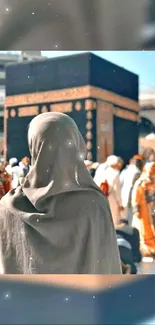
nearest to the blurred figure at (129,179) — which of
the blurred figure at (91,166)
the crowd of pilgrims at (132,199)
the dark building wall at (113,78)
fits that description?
the crowd of pilgrims at (132,199)

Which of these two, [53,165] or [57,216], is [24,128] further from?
[57,216]

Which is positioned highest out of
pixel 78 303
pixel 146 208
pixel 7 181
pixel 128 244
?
pixel 7 181

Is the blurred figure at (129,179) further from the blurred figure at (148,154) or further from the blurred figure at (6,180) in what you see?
the blurred figure at (6,180)

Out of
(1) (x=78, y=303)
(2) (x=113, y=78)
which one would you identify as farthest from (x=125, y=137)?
(1) (x=78, y=303)

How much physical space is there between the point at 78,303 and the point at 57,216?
0.30 metres

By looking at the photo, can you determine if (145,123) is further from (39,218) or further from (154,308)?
(154,308)

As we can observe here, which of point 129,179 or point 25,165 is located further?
point 129,179

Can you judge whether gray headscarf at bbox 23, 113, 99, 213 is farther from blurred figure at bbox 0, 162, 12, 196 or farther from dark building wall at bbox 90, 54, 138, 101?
dark building wall at bbox 90, 54, 138, 101

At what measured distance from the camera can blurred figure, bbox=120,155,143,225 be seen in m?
1.27

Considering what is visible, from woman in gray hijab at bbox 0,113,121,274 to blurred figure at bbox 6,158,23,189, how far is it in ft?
0.11

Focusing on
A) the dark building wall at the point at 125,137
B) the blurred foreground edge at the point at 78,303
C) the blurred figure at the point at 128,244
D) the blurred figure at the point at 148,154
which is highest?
the dark building wall at the point at 125,137

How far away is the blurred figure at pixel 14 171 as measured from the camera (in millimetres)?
1197

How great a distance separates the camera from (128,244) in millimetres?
1251

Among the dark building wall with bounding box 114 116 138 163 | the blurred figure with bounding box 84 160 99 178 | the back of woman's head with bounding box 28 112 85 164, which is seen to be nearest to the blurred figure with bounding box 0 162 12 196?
the back of woman's head with bounding box 28 112 85 164
